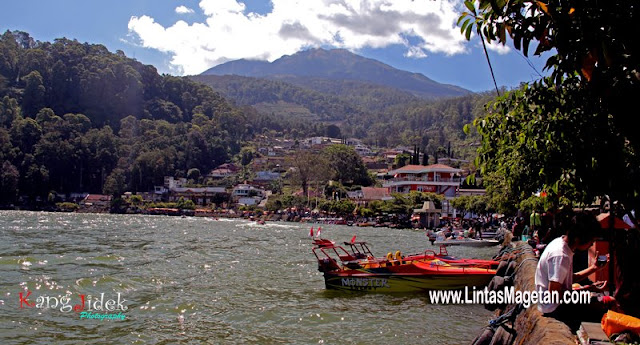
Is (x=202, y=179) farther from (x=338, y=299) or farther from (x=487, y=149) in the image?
(x=487, y=149)

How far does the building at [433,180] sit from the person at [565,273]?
84.1m

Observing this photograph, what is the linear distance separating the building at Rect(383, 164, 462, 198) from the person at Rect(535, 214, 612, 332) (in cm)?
8407

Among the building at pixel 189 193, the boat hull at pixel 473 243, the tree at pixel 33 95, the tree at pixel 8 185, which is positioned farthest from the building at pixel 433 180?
the tree at pixel 33 95

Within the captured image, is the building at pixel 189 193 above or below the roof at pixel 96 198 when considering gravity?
above

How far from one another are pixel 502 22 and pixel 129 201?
12807 cm

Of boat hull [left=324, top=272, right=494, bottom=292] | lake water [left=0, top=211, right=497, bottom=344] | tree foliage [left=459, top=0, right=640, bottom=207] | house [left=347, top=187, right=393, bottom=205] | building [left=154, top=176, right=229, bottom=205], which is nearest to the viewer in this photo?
tree foliage [left=459, top=0, right=640, bottom=207]

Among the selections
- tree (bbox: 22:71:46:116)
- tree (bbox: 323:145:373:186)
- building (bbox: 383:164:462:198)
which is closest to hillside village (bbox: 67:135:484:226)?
building (bbox: 383:164:462:198)

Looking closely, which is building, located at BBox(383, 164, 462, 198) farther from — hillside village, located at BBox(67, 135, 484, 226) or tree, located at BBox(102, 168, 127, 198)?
tree, located at BBox(102, 168, 127, 198)

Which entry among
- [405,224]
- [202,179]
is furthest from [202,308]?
[202,179]

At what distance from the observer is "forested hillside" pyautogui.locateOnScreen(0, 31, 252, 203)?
130m

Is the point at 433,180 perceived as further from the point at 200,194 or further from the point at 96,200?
the point at 96,200

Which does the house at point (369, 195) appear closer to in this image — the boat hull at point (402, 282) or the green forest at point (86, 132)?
the green forest at point (86, 132)

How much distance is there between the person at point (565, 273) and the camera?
6.71 metres

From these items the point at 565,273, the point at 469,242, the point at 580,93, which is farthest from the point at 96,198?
the point at 580,93
